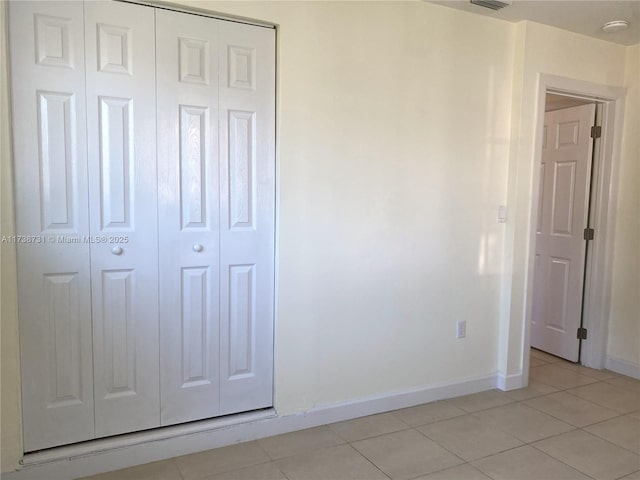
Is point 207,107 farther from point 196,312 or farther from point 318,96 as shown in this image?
point 196,312

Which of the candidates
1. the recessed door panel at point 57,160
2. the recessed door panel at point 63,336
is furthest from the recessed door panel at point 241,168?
the recessed door panel at point 63,336

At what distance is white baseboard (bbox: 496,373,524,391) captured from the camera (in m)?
3.19

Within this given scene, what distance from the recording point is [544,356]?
155 inches

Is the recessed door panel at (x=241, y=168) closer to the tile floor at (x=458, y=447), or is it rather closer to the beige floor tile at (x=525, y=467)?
the tile floor at (x=458, y=447)

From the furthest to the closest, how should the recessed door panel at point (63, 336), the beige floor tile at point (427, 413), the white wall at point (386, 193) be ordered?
the beige floor tile at point (427, 413), the white wall at point (386, 193), the recessed door panel at point (63, 336)

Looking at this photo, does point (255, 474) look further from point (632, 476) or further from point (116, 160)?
point (632, 476)

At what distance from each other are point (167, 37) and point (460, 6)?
67.4 inches

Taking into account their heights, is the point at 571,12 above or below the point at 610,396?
above

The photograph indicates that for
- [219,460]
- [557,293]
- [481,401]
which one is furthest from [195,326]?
[557,293]

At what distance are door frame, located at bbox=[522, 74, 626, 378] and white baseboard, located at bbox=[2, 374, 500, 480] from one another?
1213mm

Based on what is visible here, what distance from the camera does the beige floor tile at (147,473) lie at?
2113mm

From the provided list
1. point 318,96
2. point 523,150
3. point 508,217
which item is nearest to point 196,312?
point 318,96

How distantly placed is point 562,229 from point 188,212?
304cm

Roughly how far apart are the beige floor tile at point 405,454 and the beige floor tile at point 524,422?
493 millimetres
